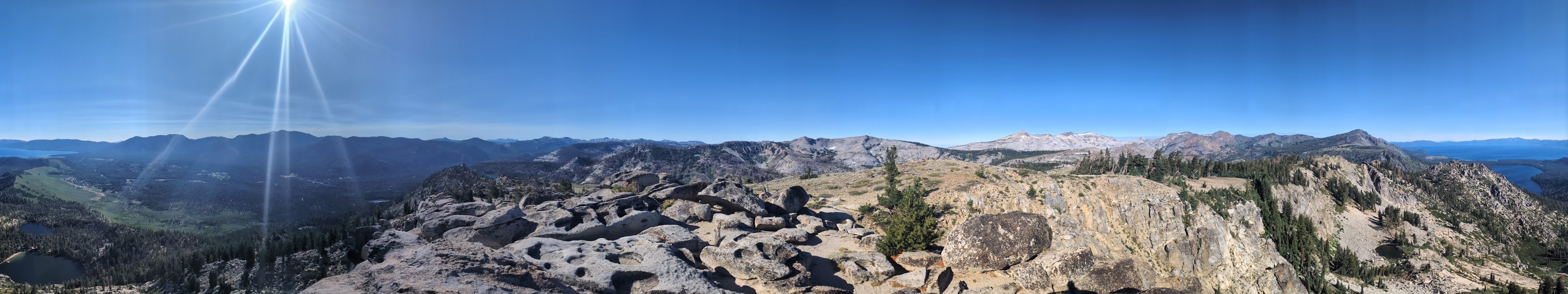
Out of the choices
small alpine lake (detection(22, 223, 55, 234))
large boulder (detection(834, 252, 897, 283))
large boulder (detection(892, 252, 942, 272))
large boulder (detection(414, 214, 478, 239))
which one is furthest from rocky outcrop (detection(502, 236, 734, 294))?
small alpine lake (detection(22, 223, 55, 234))

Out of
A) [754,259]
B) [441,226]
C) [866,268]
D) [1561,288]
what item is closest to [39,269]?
[441,226]

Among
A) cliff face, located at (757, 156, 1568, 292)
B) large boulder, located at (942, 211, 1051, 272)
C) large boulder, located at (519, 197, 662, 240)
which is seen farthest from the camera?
cliff face, located at (757, 156, 1568, 292)

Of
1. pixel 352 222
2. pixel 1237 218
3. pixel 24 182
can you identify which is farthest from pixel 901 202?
pixel 24 182

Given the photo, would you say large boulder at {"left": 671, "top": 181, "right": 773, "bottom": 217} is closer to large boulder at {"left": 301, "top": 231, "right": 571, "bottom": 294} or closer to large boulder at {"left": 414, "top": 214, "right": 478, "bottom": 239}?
large boulder at {"left": 414, "top": 214, "right": 478, "bottom": 239}

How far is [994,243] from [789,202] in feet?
39.5

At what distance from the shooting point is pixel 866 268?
14906 millimetres

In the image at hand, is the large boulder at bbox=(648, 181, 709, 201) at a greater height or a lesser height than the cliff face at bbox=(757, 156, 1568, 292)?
greater

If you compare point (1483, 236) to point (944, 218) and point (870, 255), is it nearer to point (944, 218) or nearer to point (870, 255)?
point (944, 218)

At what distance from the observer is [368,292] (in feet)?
28.7

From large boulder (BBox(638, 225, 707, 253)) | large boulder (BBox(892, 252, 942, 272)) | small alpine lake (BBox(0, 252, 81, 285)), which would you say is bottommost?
small alpine lake (BBox(0, 252, 81, 285))

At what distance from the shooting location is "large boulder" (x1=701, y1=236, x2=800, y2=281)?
44.5 ft

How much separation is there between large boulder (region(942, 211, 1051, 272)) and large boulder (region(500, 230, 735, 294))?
340 inches

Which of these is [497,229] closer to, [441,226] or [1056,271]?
[441,226]

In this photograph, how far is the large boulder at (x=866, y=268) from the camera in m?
14.4
